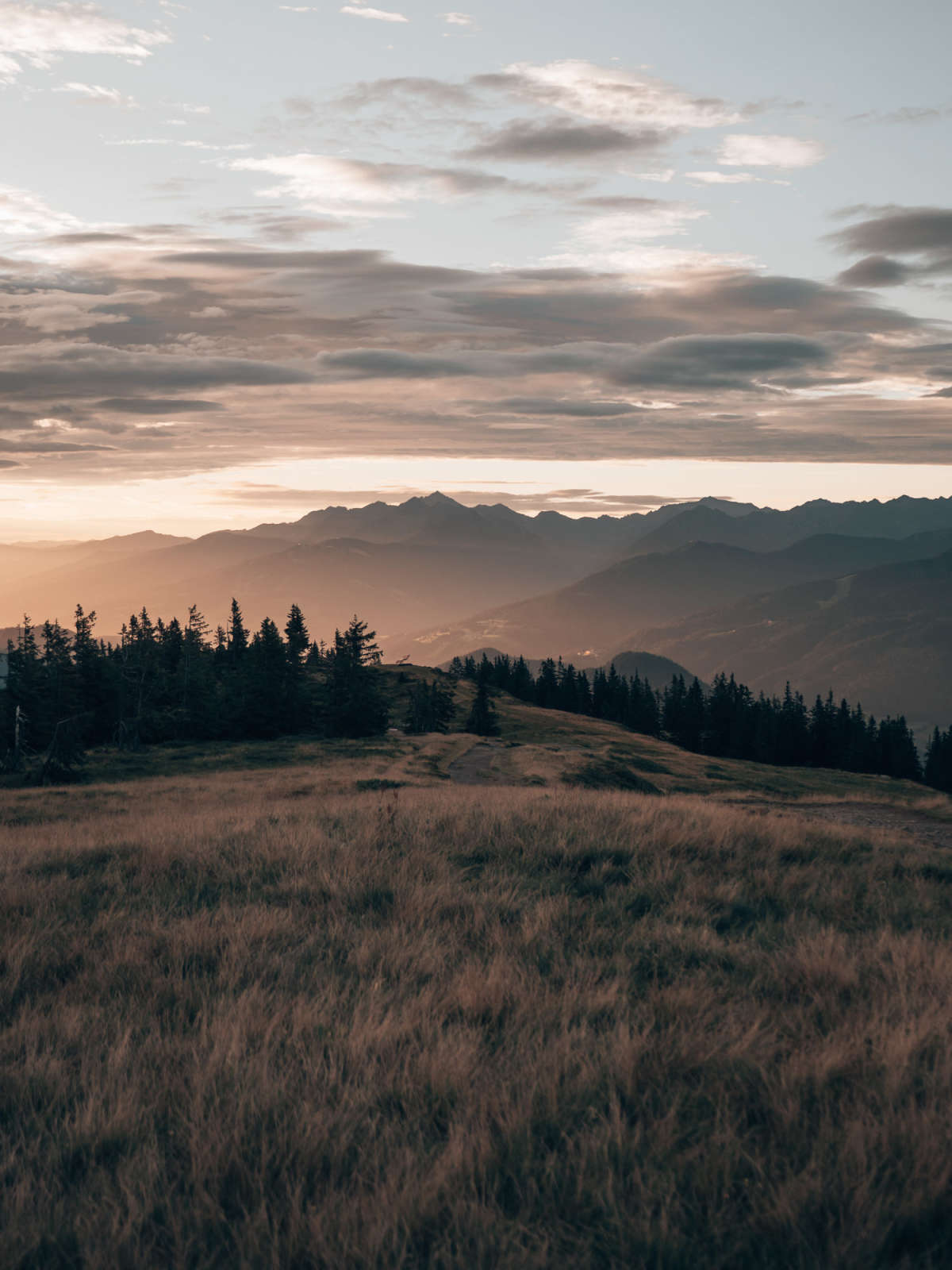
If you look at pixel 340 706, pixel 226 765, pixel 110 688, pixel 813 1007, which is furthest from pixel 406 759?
pixel 110 688

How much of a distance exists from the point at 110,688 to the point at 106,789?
4320 centimetres

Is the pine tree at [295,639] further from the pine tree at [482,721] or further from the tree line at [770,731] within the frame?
the tree line at [770,731]

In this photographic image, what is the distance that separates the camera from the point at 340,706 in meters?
72.2

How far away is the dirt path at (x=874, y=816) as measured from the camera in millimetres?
20375

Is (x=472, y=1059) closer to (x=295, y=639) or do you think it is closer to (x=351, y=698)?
(x=351, y=698)

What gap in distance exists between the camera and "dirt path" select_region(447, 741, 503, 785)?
3431cm

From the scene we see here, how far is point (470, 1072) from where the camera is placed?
4.32 meters

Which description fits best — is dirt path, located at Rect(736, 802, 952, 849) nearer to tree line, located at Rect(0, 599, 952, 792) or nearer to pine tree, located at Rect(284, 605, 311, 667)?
tree line, located at Rect(0, 599, 952, 792)

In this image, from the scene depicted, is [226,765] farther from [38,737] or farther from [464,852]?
[464,852]

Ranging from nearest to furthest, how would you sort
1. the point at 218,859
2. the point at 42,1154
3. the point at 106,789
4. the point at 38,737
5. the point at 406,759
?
the point at 42,1154 → the point at 218,859 → the point at 106,789 → the point at 406,759 → the point at 38,737

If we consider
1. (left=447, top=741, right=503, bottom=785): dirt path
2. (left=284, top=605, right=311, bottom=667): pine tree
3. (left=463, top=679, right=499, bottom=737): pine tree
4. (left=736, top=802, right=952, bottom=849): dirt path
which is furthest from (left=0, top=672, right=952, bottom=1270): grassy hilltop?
(left=284, top=605, right=311, bottom=667): pine tree

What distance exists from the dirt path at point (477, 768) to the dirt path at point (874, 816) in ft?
39.2

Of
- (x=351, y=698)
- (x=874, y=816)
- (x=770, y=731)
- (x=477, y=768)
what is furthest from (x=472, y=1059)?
(x=770, y=731)

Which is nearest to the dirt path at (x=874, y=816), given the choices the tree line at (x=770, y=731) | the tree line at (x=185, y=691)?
the tree line at (x=185, y=691)
